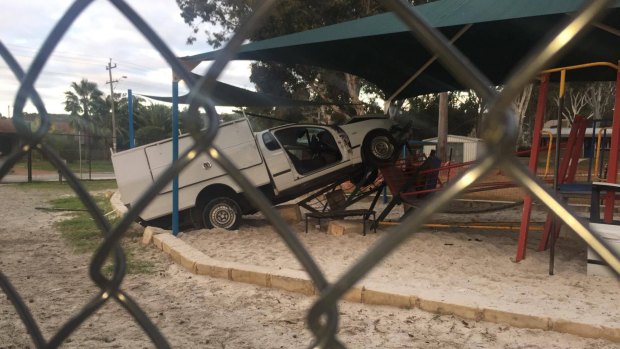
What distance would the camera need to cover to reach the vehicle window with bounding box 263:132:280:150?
7.10 m

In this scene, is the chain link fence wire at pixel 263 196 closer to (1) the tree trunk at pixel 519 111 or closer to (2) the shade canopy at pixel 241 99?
(1) the tree trunk at pixel 519 111

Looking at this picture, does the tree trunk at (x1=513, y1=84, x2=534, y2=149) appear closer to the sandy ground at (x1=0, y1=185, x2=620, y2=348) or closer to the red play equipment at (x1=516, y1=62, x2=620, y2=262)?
the red play equipment at (x1=516, y1=62, x2=620, y2=262)

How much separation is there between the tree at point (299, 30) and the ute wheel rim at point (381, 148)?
8762 mm

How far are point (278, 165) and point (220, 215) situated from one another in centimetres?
112

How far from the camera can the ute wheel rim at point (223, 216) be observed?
22.8ft

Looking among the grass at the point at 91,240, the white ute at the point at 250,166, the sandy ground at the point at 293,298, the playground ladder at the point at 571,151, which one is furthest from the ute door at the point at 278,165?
the playground ladder at the point at 571,151

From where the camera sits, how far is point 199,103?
794mm

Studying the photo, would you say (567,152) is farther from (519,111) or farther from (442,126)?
(519,111)

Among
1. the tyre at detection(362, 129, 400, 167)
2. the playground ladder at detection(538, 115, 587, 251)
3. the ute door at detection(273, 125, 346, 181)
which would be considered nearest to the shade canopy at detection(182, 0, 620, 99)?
the playground ladder at detection(538, 115, 587, 251)

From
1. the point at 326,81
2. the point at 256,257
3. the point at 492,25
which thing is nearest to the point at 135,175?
the point at 256,257

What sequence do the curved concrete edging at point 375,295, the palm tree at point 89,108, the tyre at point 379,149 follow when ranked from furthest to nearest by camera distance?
the palm tree at point 89,108 < the tyre at point 379,149 < the curved concrete edging at point 375,295

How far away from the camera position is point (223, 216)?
6980 millimetres

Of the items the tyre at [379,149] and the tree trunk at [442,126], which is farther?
the tree trunk at [442,126]

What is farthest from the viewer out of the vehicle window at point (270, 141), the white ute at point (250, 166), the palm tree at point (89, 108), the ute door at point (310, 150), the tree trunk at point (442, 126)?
the palm tree at point (89, 108)
